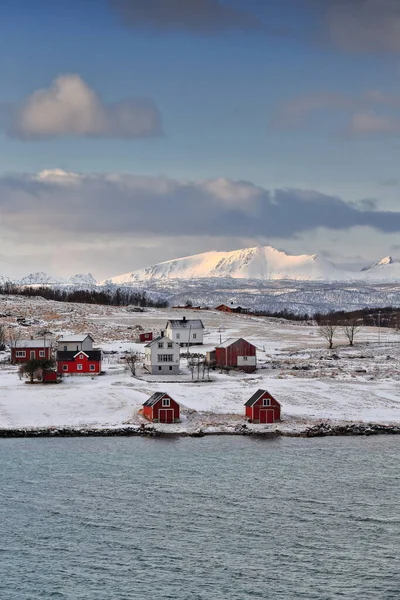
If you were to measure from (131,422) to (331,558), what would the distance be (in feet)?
89.1

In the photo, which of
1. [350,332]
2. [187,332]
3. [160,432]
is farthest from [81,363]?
[350,332]

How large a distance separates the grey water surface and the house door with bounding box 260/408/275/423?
22.2ft

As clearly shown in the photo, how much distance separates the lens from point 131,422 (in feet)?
185

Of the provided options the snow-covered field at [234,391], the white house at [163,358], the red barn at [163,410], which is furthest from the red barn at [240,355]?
the red barn at [163,410]

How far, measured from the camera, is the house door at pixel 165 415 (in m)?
56.8

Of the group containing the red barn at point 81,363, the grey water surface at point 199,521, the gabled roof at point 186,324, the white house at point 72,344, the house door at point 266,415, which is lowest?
the grey water surface at point 199,521

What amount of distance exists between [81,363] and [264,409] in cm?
2644

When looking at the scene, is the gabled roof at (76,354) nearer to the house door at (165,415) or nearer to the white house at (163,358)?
the white house at (163,358)

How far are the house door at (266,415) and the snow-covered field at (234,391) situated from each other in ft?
3.22

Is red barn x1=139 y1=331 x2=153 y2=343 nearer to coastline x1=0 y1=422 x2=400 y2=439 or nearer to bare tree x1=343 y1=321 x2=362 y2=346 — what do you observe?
bare tree x1=343 y1=321 x2=362 y2=346

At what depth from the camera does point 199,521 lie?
35.4 m

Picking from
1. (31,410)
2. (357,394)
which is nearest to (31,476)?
(31,410)

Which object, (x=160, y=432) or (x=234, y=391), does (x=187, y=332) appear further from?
(x=160, y=432)

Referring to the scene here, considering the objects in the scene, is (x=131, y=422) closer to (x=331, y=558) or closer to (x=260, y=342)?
(x=331, y=558)
